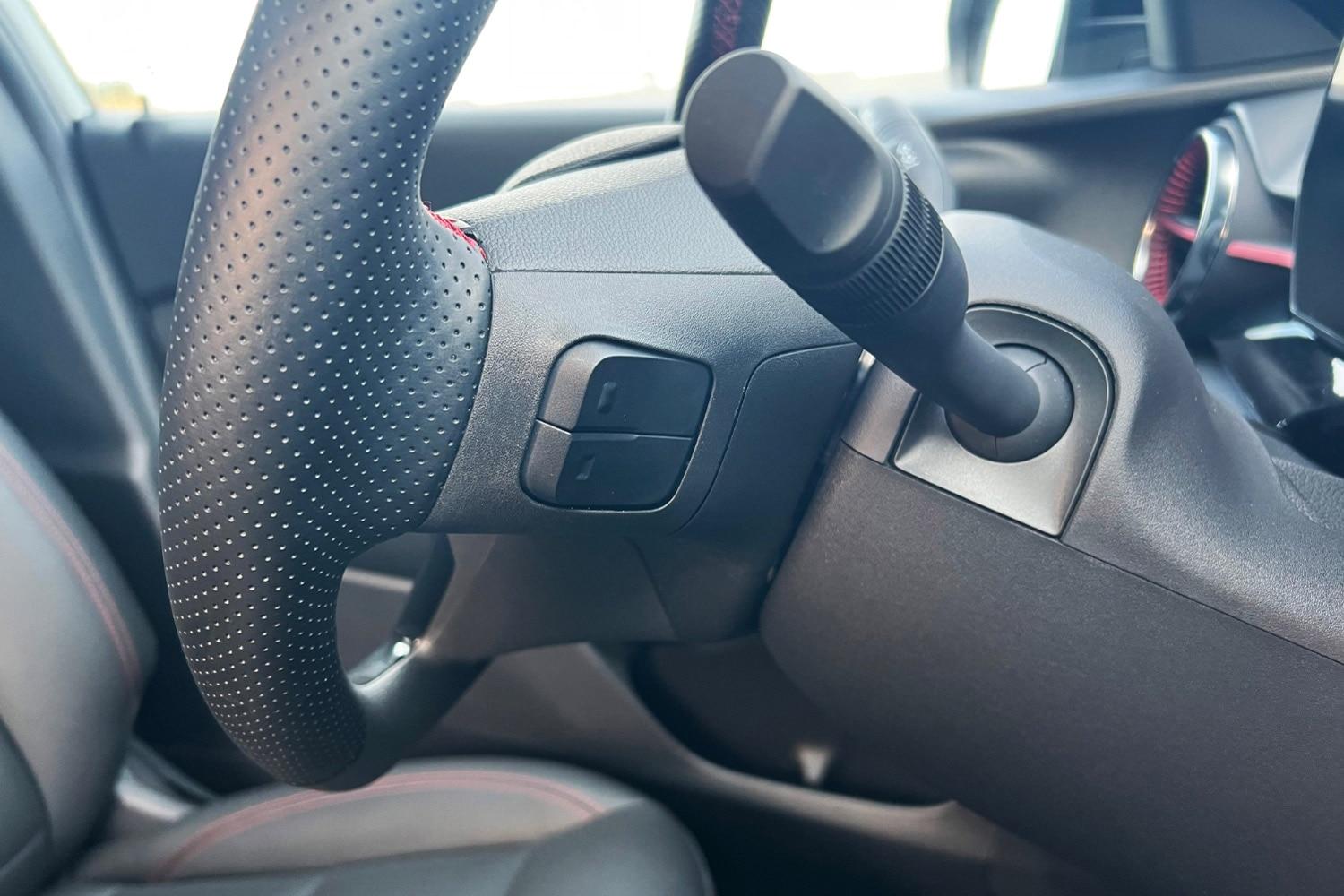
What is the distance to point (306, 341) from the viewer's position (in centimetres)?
32

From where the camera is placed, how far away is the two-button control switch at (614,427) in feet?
1.35

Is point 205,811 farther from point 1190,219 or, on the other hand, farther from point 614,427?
point 1190,219

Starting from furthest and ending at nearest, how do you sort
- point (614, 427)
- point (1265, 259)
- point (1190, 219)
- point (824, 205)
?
1. point (1190, 219)
2. point (1265, 259)
3. point (614, 427)
4. point (824, 205)

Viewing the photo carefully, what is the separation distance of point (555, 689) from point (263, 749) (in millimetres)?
455

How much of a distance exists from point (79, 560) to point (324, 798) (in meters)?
0.26

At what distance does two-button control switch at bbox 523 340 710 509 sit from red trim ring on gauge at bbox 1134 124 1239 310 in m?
0.44

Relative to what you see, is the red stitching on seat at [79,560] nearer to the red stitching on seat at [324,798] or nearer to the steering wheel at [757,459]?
the red stitching on seat at [324,798]

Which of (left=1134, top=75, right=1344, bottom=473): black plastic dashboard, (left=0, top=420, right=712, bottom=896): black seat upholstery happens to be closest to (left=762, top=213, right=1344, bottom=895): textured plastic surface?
(left=1134, top=75, right=1344, bottom=473): black plastic dashboard

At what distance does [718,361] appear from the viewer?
0.45 m

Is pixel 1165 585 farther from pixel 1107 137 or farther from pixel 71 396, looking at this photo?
pixel 71 396

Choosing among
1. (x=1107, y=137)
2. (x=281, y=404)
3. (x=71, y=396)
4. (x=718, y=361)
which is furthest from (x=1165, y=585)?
(x=71, y=396)

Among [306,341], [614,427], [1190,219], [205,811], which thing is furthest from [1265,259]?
[205,811]

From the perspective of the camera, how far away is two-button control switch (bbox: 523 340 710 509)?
41 cm

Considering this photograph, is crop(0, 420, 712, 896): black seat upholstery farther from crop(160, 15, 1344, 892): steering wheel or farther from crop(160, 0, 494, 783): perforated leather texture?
crop(160, 0, 494, 783): perforated leather texture
